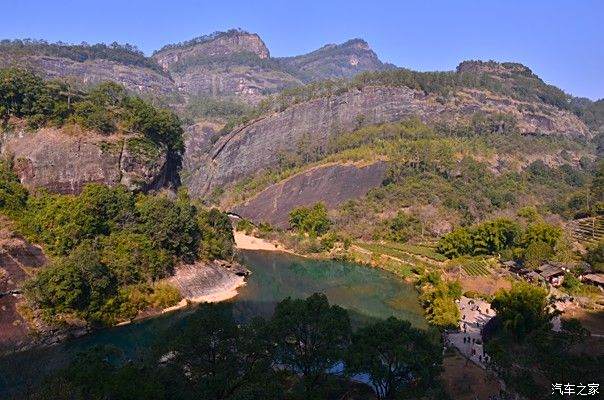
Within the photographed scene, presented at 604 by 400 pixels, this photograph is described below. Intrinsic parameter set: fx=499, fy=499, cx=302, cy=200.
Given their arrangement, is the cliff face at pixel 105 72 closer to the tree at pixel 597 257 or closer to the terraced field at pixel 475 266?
the terraced field at pixel 475 266

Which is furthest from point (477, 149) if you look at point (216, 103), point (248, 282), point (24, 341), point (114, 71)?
point (114, 71)

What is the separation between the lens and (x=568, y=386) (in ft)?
49.9

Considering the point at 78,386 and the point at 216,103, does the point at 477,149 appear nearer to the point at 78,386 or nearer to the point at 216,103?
the point at 78,386

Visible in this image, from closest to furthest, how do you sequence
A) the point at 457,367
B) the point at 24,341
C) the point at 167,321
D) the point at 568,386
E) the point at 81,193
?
the point at 568,386 → the point at 457,367 → the point at 24,341 → the point at 167,321 → the point at 81,193

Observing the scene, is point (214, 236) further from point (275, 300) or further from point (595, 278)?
point (595, 278)

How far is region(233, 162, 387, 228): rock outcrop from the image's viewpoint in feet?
287

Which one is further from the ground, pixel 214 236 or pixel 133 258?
pixel 214 236

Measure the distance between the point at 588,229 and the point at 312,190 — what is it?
45579 millimetres

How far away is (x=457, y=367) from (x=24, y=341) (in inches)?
1085

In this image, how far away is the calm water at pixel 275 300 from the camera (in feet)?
95.7

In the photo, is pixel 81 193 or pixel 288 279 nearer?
pixel 81 193

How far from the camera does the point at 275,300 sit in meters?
45.8

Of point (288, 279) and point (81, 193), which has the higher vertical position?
point (81, 193)

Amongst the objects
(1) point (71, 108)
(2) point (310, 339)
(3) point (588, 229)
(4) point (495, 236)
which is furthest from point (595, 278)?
(1) point (71, 108)
